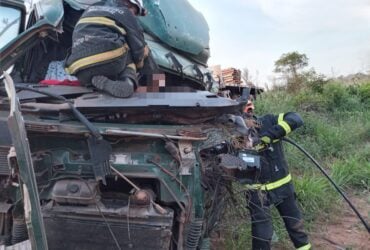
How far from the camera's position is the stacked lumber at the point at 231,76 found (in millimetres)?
7989

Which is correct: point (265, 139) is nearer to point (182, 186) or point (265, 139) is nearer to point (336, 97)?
point (182, 186)

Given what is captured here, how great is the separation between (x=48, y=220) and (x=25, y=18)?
198 cm

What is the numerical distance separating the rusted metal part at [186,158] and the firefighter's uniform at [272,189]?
1.16m

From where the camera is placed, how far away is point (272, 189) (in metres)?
4.49

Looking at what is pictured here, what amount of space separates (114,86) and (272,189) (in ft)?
6.41

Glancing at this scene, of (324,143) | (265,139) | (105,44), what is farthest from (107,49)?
(324,143)

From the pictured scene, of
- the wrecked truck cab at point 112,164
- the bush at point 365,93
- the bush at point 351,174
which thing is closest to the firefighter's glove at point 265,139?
the wrecked truck cab at point 112,164

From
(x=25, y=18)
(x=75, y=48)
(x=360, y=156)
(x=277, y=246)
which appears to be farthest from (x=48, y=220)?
(x=360, y=156)

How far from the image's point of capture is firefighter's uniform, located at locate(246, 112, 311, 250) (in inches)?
169

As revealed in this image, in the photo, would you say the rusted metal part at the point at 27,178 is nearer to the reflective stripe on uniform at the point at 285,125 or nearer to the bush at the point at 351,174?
the reflective stripe on uniform at the point at 285,125

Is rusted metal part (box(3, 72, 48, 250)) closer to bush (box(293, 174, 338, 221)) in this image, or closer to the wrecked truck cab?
the wrecked truck cab

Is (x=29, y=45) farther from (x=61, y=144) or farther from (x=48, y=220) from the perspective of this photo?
(x=48, y=220)

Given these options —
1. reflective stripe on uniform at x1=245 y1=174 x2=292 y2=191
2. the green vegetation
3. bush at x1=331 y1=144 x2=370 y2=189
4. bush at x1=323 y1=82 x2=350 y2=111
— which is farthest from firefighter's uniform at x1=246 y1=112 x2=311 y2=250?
bush at x1=323 y1=82 x2=350 y2=111

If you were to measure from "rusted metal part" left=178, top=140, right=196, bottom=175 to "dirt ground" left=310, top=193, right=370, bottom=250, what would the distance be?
276 centimetres
